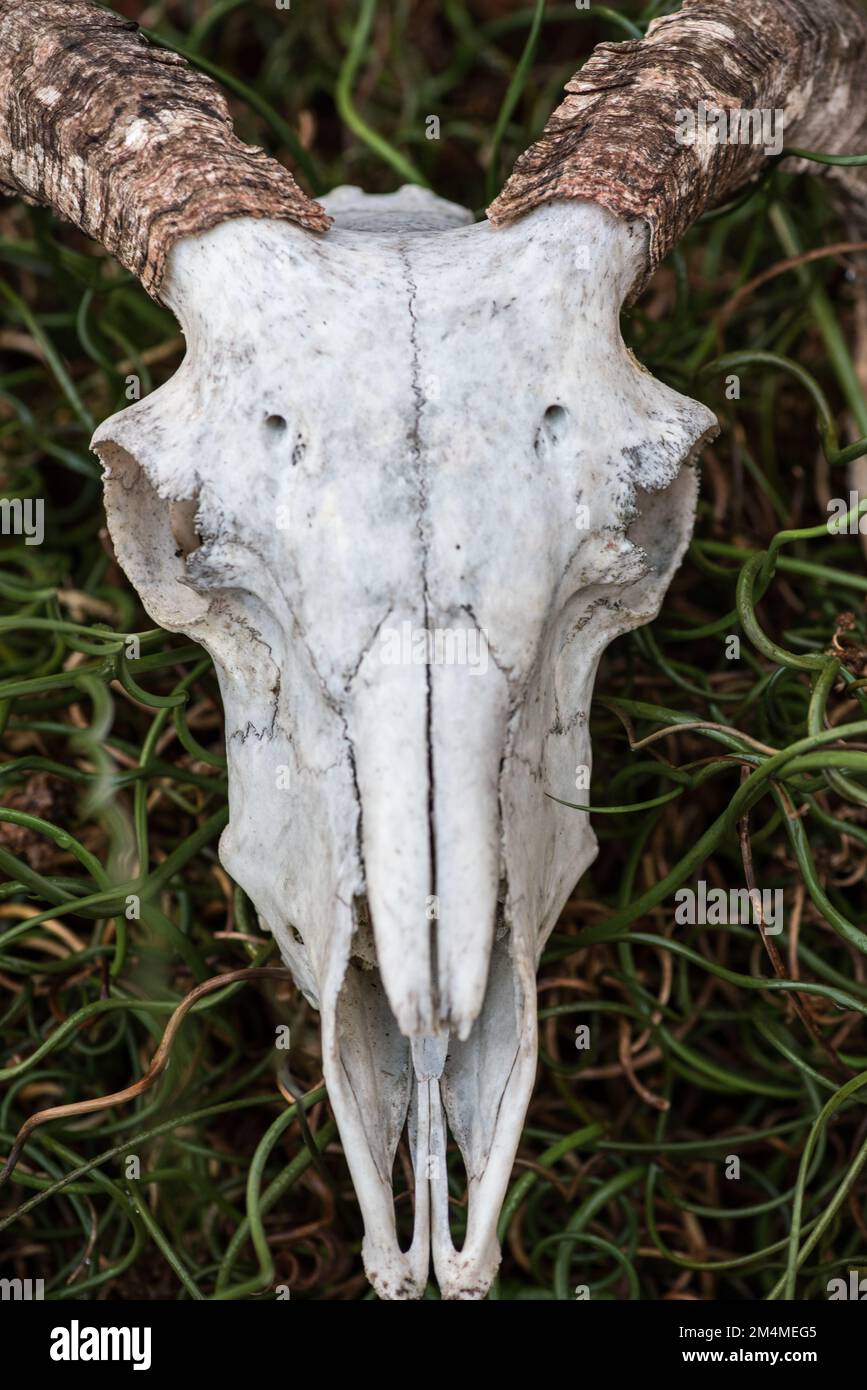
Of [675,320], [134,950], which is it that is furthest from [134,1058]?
[675,320]

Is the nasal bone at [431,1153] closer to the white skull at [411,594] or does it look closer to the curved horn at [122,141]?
the white skull at [411,594]

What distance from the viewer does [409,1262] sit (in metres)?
1.01

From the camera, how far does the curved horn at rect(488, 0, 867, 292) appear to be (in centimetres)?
115

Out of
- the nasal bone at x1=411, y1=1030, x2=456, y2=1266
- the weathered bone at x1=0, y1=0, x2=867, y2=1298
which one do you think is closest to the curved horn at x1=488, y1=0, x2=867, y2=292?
the weathered bone at x1=0, y1=0, x2=867, y2=1298

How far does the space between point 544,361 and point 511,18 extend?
126cm

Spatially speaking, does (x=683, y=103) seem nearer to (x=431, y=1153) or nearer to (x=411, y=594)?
(x=411, y=594)

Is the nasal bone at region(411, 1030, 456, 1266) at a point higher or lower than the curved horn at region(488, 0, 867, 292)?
lower

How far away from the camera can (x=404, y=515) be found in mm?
1031

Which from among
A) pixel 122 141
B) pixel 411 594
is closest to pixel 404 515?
pixel 411 594

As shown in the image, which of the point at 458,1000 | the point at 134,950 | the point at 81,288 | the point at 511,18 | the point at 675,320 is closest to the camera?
the point at 458,1000

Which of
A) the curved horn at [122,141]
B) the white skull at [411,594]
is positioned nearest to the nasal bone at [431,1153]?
the white skull at [411,594]

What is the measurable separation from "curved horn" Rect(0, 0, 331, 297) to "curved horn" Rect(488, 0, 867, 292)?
9.0 inches

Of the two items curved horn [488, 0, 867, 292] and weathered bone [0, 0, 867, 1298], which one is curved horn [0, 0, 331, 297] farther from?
curved horn [488, 0, 867, 292]

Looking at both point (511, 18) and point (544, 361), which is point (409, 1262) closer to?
point (544, 361)
